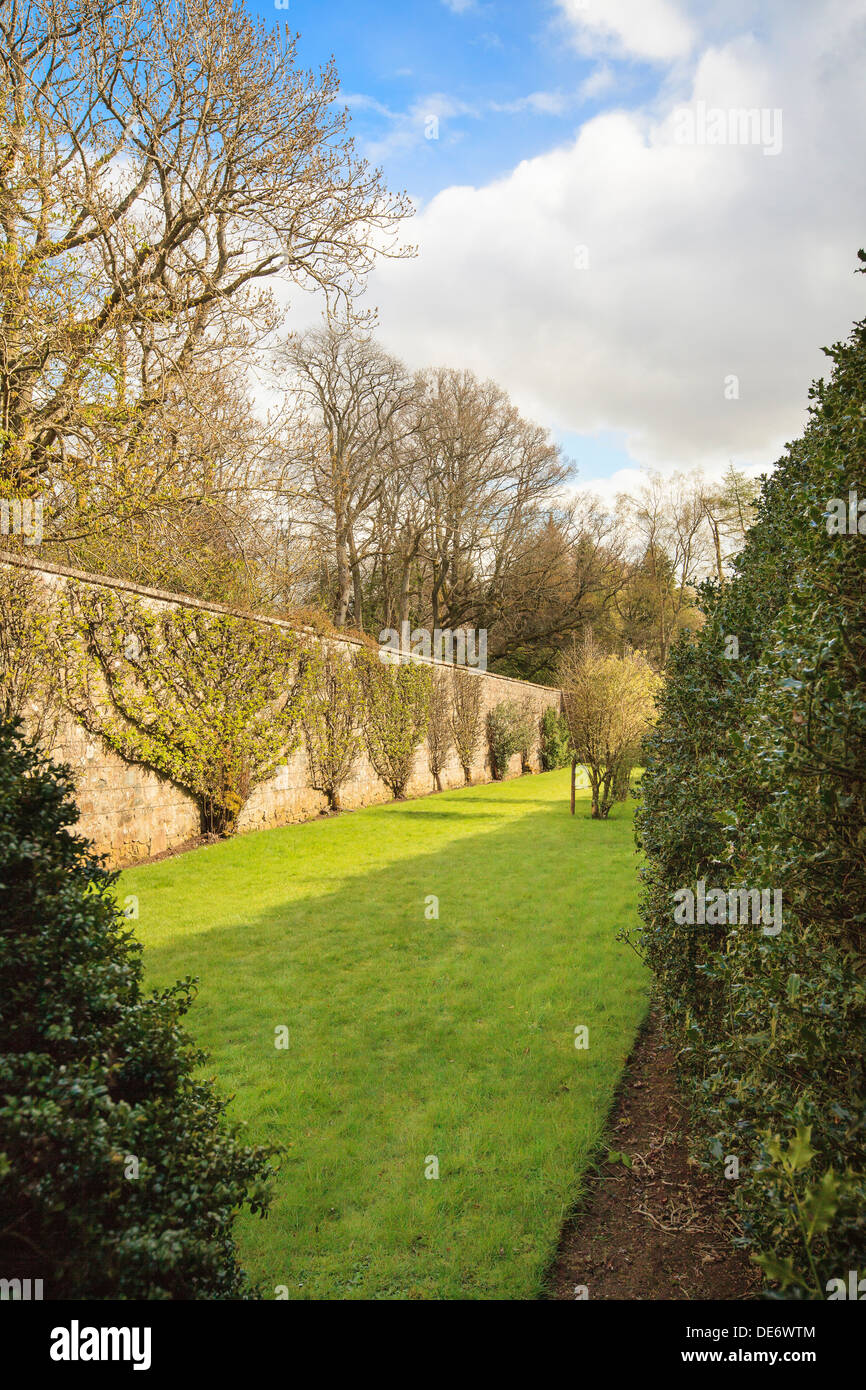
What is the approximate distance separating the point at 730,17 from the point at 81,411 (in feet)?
23.2

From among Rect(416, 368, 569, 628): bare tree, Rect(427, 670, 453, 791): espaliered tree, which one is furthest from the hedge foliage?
Rect(416, 368, 569, 628): bare tree

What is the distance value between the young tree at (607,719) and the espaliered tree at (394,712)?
395 centimetres

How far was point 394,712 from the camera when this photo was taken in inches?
609

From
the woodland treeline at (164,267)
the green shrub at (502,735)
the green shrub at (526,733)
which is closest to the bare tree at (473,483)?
the green shrub at (526,733)

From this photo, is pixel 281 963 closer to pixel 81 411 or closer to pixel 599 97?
pixel 81 411

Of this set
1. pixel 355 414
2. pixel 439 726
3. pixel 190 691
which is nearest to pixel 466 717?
pixel 439 726

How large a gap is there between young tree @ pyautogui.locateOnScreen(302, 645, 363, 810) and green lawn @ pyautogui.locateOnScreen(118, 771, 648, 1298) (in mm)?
2976

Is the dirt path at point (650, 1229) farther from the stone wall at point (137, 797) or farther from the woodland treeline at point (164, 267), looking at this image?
the stone wall at point (137, 797)

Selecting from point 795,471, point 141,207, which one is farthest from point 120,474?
point 795,471

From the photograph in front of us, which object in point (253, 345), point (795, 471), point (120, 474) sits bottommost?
point (795, 471)

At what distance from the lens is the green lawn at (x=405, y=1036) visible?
275cm

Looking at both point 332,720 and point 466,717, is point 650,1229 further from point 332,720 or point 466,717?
point 466,717
